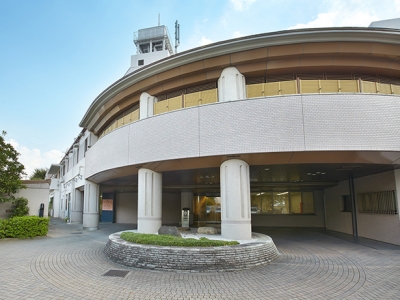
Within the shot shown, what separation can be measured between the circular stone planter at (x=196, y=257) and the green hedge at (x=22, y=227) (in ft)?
27.9

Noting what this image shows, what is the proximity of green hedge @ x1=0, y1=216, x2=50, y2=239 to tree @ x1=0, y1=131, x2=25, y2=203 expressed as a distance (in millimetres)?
2877

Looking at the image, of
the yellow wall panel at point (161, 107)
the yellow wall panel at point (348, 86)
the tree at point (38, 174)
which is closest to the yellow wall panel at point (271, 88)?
the yellow wall panel at point (348, 86)

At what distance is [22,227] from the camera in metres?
14.8

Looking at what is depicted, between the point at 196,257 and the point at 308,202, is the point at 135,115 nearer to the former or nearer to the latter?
the point at 196,257

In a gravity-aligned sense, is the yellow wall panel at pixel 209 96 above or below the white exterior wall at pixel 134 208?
above

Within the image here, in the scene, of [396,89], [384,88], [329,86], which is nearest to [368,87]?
[384,88]

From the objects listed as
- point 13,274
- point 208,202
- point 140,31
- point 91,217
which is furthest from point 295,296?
point 140,31

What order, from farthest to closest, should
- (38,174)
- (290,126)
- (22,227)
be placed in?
(38,174)
(22,227)
(290,126)

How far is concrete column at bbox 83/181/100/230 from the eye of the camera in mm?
20250

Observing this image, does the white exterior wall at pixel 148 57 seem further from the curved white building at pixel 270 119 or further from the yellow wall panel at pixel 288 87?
the yellow wall panel at pixel 288 87

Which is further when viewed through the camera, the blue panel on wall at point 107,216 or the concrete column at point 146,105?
the blue panel on wall at point 107,216

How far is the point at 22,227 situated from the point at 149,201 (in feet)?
23.2

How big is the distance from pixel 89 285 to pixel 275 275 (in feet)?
15.3

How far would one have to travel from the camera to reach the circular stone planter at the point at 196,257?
8.16 metres
